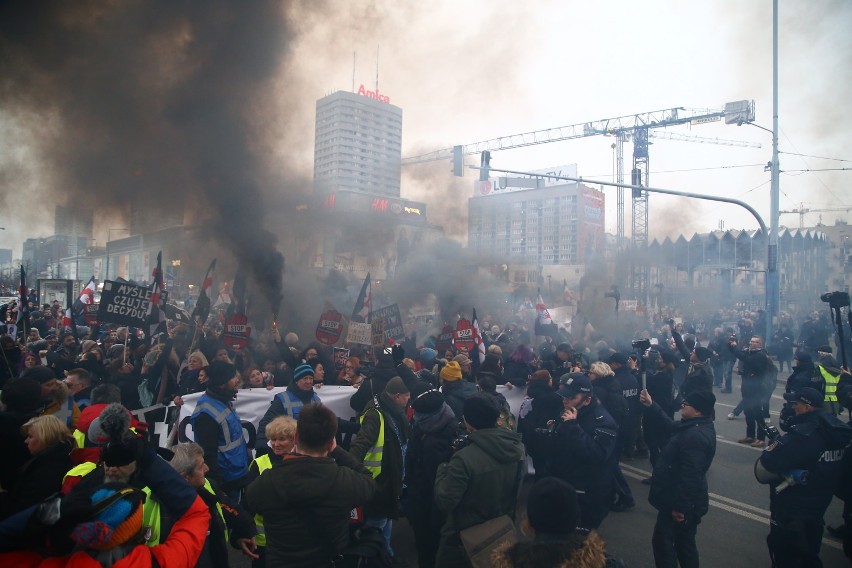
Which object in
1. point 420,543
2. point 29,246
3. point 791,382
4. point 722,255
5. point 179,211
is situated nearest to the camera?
point 420,543

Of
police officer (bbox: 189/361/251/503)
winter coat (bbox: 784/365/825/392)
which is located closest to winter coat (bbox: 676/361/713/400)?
winter coat (bbox: 784/365/825/392)

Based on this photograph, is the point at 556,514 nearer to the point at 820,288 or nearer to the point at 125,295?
the point at 125,295

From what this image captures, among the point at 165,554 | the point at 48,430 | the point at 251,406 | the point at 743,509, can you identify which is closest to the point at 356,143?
the point at 251,406

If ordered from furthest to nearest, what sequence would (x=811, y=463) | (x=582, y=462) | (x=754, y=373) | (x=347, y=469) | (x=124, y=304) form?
(x=754, y=373)
(x=124, y=304)
(x=582, y=462)
(x=811, y=463)
(x=347, y=469)

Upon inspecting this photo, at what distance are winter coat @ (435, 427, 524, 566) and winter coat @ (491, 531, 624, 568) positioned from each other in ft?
3.29

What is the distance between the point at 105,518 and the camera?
1.97 meters

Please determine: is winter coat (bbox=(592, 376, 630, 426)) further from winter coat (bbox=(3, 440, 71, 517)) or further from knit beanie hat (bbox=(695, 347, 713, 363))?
winter coat (bbox=(3, 440, 71, 517))

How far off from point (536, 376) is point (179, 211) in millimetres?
15669

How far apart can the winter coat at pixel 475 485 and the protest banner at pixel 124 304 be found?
678 centimetres

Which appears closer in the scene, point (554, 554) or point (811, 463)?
point (554, 554)

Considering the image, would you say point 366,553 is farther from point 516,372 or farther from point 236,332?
point 236,332

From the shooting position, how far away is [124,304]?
826 cm

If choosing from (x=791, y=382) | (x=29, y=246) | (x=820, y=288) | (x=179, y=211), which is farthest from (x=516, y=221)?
(x=791, y=382)

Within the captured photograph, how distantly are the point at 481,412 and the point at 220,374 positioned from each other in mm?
2150
